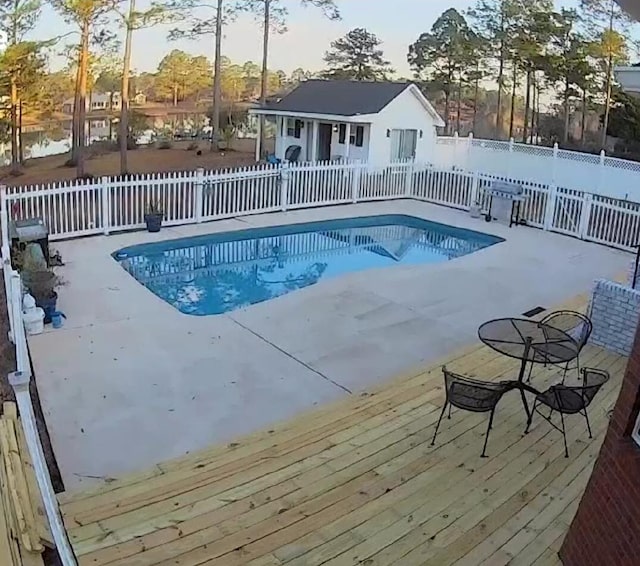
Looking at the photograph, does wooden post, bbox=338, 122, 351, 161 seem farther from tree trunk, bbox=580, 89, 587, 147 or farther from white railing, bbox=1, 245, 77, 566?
white railing, bbox=1, 245, 77, 566

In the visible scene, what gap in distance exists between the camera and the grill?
45.7 feet

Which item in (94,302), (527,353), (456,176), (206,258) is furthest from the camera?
(456,176)

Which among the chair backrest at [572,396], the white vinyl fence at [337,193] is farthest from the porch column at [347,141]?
the chair backrest at [572,396]

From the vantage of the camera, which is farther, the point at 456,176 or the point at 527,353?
the point at 456,176

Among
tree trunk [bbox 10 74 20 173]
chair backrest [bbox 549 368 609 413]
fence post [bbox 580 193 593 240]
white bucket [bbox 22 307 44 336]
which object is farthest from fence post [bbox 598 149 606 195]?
tree trunk [bbox 10 74 20 173]

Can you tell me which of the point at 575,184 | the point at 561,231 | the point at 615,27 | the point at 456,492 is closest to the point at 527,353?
the point at 456,492

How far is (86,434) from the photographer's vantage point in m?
5.21

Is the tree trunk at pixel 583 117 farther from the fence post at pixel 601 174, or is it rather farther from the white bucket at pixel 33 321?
the white bucket at pixel 33 321

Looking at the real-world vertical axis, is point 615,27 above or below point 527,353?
above

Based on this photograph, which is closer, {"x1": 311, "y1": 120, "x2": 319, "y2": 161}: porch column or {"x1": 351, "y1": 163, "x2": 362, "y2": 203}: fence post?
{"x1": 351, "y1": 163, "x2": 362, "y2": 203}: fence post

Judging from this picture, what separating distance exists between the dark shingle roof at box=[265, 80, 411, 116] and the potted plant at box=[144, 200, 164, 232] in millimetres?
8113

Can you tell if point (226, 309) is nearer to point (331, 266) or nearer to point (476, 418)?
point (331, 266)

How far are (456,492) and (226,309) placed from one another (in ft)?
18.1

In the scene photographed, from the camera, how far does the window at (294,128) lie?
21141mm
